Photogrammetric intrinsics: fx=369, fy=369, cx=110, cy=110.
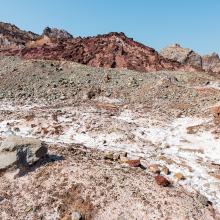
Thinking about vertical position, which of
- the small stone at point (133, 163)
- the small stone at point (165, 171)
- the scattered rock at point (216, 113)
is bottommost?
the small stone at point (165, 171)

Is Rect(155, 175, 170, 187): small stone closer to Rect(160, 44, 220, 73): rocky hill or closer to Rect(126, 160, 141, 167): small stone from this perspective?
Rect(126, 160, 141, 167): small stone

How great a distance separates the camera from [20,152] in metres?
14.2

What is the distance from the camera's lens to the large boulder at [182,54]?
7281 centimetres

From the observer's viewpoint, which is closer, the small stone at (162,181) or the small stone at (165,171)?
the small stone at (162,181)

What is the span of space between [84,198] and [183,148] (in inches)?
308

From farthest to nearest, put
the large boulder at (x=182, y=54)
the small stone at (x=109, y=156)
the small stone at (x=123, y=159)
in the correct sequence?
the large boulder at (x=182, y=54) → the small stone at (x=109, y=156) → the small stone at (x=123, y=159)

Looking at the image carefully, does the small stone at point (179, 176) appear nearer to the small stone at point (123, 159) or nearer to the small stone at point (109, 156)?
the small stone at point (123, 159)

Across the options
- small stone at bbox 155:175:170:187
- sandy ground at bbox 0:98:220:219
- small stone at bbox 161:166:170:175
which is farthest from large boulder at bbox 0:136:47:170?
small stone at bbox 161:166:170:175

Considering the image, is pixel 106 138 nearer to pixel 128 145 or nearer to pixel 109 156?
pixel 128 145

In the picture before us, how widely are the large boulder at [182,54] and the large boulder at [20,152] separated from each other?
199 ft

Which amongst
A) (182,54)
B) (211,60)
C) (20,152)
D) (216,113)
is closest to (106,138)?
(20,152)

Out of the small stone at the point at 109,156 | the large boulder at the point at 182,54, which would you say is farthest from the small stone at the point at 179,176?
the large boulder at the point at 182,54

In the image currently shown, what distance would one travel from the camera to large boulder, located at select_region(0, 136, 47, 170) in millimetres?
14062

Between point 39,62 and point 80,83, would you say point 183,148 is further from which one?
point 39,62
